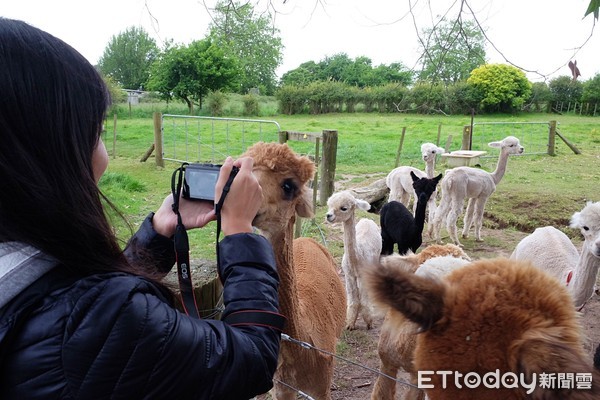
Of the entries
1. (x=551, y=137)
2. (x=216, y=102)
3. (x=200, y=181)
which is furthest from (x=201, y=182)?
(x=216, y=102)

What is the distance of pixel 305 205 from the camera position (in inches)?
92.4

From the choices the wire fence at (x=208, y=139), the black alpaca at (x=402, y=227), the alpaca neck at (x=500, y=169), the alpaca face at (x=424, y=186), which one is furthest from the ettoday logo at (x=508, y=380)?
the wire fence at (x=208, y=139)

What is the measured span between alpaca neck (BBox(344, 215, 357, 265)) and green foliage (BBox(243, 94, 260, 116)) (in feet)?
66.2

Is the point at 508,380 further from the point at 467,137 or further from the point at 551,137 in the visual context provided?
the point at 551,137

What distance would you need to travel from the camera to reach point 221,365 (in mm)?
883

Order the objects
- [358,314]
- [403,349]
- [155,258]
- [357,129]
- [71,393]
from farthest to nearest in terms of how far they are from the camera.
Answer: [357,129]
[358,314]
[403,349]
[155,258]
[71,393]

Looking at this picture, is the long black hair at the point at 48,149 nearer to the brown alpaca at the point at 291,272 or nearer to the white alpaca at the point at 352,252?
the brown alpaca at the point at 291,272

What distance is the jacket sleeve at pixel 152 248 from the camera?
4.66 feet

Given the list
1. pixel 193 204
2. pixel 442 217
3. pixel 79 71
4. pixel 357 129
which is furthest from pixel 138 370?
pixel 357 129

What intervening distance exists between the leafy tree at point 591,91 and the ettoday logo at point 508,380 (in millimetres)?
25955

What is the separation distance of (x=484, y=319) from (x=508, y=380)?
0.16 metres

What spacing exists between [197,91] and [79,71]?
2199 centimetres

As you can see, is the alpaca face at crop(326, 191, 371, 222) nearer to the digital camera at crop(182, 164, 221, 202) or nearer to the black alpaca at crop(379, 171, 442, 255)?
the black alpaca at crop(379, 171, 442, 255)

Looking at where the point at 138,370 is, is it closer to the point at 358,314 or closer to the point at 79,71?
the point at 79,71
